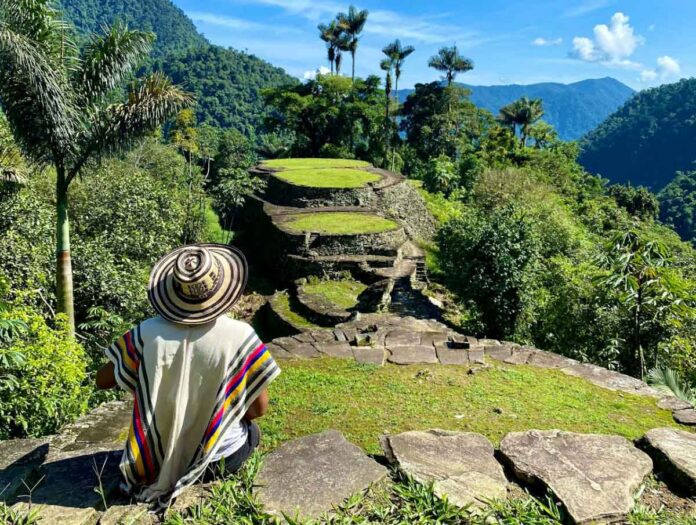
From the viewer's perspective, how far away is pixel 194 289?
247 cm

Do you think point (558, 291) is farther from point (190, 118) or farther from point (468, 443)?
point (190, 118)

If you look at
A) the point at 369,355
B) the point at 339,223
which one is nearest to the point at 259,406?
the point at 369,355

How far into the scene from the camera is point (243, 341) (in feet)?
8.48

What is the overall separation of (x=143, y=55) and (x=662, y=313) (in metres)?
9.39

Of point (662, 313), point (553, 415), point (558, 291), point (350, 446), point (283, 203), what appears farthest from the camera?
point (283, 203)

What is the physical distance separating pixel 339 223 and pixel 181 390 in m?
15.6

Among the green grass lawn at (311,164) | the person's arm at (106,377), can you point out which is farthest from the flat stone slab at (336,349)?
the green grass lawn at (311,164)

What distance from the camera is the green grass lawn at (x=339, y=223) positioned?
17312 mm

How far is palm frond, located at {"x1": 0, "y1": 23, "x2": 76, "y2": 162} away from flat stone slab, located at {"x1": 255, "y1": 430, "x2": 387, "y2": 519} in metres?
7.74

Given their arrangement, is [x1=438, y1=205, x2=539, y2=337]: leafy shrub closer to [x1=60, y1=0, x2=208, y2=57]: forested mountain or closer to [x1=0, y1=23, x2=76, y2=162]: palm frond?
[x1=0, y1=23, x2=76, y2=162]: palm frond

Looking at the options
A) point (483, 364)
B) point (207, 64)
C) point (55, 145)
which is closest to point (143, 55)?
point (55, 145)

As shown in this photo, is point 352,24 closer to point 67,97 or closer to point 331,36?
point 331,36

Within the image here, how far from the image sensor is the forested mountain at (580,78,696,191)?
109688 mm

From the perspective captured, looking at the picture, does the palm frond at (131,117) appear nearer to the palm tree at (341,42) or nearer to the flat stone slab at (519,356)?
the flat stone slab at (519,356)
